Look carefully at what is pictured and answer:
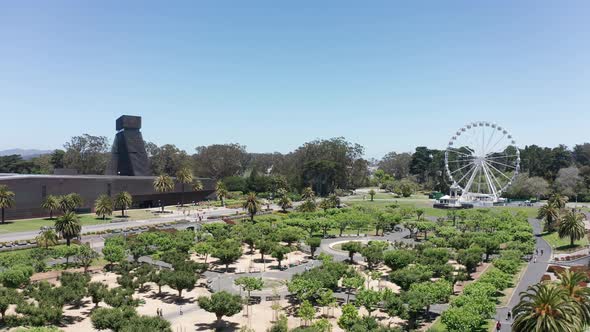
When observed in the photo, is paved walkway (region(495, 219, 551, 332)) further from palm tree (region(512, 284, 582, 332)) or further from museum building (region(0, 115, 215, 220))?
museum building (region(0, 115, 215, 220))

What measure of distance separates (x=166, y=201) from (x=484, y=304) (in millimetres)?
103554

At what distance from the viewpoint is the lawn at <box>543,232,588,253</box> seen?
2788 inches

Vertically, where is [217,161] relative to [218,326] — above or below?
above

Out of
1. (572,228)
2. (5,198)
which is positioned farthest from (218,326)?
(5,198)

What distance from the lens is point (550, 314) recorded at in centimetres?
2772

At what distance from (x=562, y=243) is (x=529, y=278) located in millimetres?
25416

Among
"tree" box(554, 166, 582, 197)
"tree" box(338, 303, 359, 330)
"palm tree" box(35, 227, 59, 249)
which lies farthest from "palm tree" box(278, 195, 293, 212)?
"tree" box(554, 166, 582, 197)

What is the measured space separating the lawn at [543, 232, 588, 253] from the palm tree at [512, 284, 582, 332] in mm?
48463

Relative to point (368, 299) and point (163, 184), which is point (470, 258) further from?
point (163, 184)

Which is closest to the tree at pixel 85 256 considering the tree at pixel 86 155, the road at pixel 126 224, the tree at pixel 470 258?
the road at pixel 126 224

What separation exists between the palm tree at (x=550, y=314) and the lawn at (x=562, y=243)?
4846cm

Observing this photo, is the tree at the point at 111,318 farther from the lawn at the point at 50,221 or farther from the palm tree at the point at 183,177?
the palm tree at the point at 183,177

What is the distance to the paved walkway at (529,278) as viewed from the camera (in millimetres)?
41444

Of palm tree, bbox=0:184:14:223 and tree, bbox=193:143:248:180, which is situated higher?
tree, bbox=193:143:248:180
